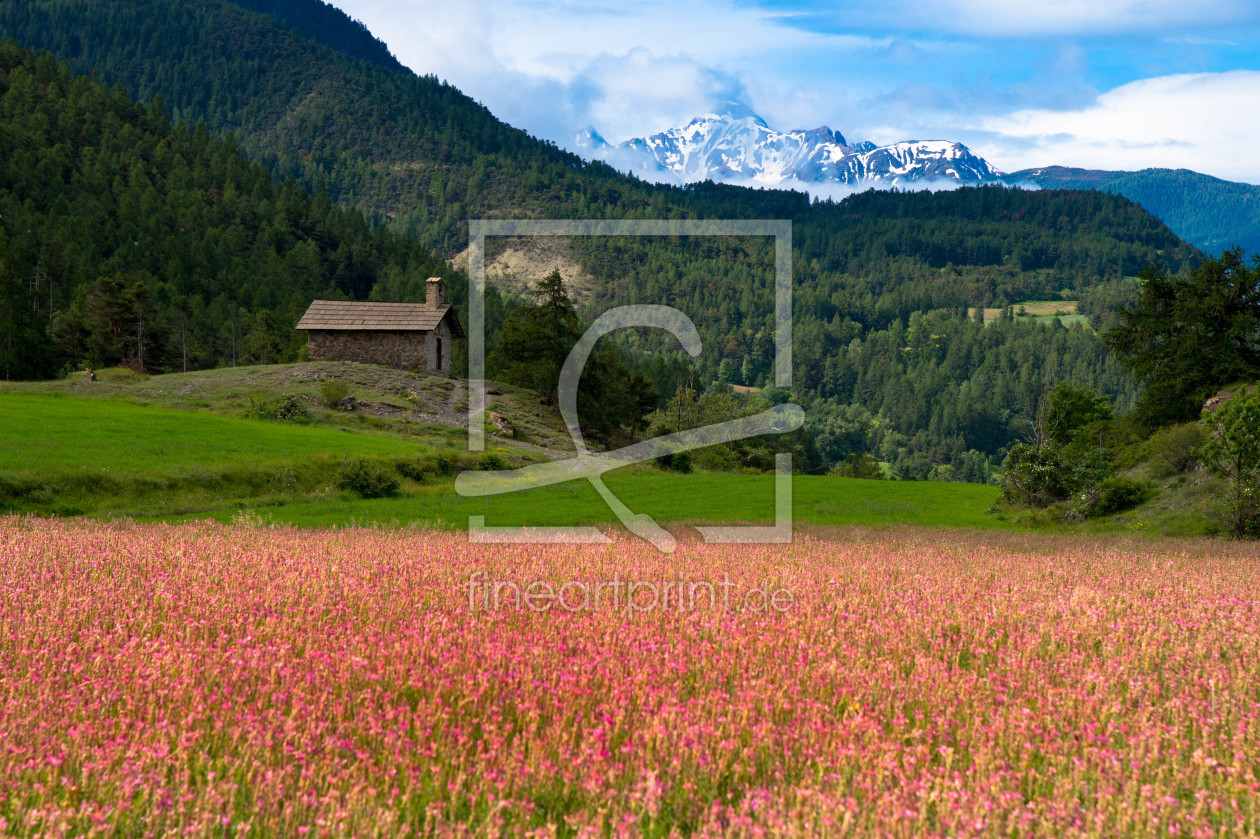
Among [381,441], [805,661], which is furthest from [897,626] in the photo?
[381,441]

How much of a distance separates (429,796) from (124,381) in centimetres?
6850

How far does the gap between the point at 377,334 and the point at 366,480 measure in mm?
43940

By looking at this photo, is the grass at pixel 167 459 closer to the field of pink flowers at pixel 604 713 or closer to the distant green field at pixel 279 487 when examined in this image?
the distant green field at pixel 279 487

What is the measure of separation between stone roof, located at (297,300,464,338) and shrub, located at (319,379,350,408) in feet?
53.2

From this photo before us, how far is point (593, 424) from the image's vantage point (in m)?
73.9

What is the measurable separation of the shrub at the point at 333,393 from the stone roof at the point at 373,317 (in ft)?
53.2

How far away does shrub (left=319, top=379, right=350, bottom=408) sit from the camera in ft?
181

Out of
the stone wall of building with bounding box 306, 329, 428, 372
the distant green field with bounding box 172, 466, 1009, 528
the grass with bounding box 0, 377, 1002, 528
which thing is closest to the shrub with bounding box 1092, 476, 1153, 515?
the distant green field with bounding box 172, 466, 1009, 528

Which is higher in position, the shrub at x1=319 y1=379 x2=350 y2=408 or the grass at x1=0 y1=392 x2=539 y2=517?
the shrub at x1=319 y1=379 x2=350 y2=408

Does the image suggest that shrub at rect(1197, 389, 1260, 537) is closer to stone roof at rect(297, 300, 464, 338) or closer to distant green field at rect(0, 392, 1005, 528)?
distant green field at rect(0, 392, 1005, 528)

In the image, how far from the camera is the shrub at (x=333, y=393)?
2169 inches

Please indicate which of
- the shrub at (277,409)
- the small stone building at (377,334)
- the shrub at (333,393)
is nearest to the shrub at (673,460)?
the shrub at (333,393)

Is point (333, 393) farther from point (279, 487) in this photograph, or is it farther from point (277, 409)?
point (279, 487)

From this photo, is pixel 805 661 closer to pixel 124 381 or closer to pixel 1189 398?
pixel 1189 398
